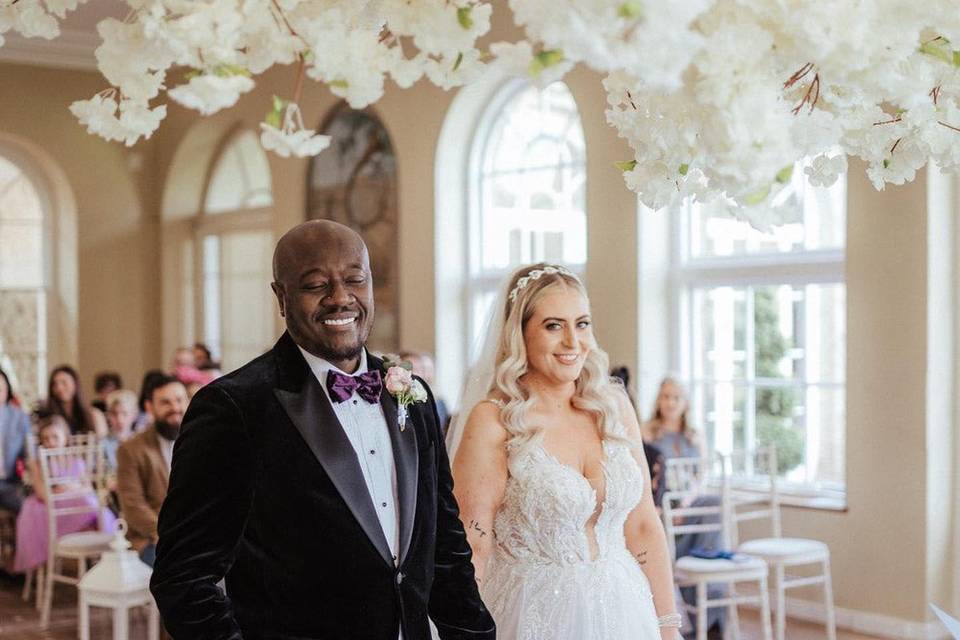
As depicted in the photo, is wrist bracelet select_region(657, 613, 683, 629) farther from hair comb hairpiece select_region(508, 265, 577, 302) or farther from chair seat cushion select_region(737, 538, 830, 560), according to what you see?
chair seat cushion select_region(737, 538, 830, 560)

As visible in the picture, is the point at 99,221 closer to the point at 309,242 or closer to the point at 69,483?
the point at 69,483

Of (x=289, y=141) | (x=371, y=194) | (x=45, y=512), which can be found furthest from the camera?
(x=371, y=194)

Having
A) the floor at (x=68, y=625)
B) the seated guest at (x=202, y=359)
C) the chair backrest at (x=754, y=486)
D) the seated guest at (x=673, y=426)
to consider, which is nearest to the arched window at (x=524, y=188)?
the seated guest at (x=673, y=426)

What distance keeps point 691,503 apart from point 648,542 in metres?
3.38

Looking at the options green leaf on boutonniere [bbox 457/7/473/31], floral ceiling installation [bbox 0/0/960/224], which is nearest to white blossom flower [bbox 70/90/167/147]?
floral ceiling installation [bbox 0/0/960/224]

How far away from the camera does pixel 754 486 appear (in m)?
7.53

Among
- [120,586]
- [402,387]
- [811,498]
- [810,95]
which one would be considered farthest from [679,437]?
[810,95]

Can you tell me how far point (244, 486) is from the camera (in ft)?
7.47

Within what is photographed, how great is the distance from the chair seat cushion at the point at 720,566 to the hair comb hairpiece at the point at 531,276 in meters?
2.86

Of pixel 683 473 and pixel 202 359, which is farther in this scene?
pixel 202 359

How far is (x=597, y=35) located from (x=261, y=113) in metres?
10.2

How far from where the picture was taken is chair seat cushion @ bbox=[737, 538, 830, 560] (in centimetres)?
626

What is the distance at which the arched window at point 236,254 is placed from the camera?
12.0 meters

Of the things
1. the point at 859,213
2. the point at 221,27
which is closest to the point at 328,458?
the point at 221,27
